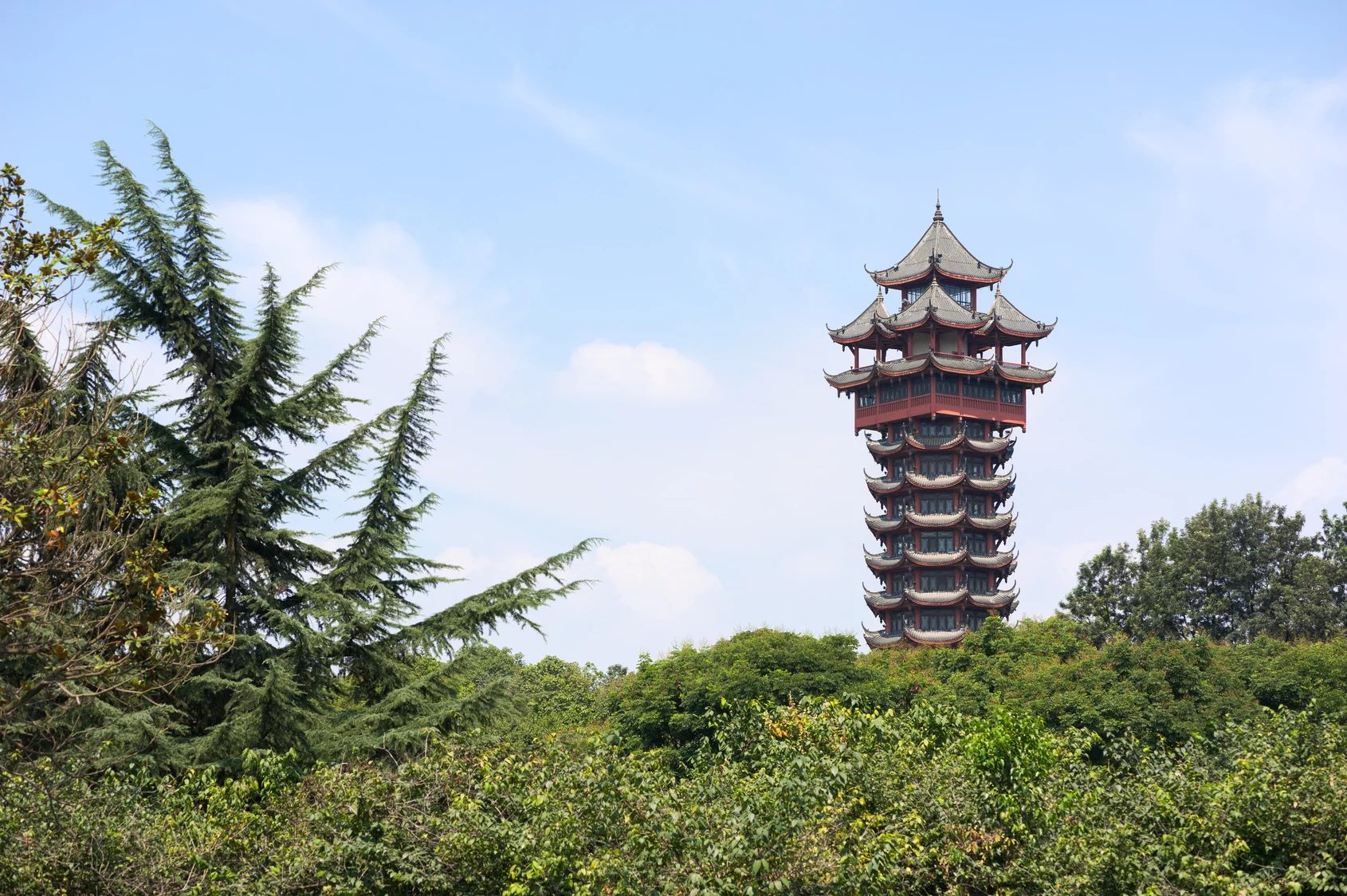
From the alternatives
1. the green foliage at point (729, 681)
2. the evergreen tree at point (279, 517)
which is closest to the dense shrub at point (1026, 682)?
the green foliage at point (729, 681)

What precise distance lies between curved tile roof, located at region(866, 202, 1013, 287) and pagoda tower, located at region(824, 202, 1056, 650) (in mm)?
75

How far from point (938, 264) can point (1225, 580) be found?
16.0 meters

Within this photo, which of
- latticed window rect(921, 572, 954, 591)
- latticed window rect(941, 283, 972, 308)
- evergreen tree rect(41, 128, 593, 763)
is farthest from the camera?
latticed window rect(941, 283, 972, 308)

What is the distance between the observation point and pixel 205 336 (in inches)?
861

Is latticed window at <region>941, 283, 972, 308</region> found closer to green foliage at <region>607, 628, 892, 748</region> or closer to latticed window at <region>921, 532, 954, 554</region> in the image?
latticed window at <region>921, 532, 954, 554</region>

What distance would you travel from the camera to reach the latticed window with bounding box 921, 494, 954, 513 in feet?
165

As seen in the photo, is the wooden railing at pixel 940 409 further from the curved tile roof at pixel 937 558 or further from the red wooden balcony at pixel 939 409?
the curved tile roof at pixel 937 558

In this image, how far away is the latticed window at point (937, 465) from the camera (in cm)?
5062

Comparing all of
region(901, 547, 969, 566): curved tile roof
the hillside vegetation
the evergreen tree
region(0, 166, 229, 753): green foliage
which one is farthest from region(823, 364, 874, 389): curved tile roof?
region(0, 166, 229, 753): green foliage

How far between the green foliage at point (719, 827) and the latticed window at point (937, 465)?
116 feet

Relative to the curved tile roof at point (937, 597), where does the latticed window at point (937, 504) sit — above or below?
above

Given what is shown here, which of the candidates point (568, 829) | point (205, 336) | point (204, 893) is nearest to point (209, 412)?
point (205, 336)

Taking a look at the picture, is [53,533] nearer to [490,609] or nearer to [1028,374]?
[490,609]

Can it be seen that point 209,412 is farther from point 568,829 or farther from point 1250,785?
point 1250,785
